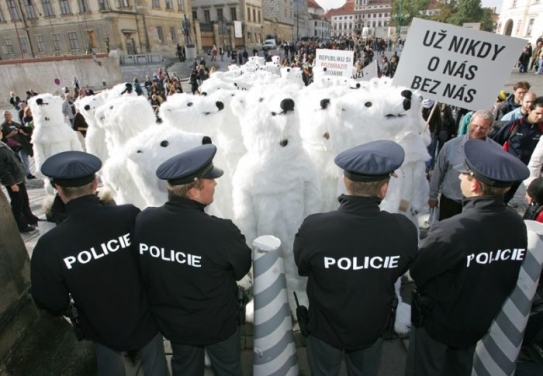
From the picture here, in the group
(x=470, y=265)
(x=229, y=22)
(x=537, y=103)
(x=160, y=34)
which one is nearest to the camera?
(x=470, y=265)

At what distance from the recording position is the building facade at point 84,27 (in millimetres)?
35156

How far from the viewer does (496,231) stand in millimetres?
2014

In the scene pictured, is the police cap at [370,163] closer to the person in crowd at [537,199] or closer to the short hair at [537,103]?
the person in crowd at [537,199]

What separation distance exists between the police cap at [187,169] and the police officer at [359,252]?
78cm

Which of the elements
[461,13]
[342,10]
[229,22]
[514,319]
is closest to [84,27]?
[229,22]

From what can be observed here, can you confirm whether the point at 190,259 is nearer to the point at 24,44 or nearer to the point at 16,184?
the point at 16,184

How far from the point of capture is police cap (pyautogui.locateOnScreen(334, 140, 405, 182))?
6.40 ft

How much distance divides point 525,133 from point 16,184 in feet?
27.1

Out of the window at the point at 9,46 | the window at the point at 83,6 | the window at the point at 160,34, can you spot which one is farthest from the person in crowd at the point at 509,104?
the window at the point at 9,46

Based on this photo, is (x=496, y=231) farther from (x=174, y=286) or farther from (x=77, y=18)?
(x=77, y=18)

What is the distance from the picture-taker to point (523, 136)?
4.86 meters

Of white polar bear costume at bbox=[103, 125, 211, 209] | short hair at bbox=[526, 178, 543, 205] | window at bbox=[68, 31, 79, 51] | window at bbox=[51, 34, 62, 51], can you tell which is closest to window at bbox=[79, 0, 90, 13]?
window at bbox=[68, 31, 79, 51]

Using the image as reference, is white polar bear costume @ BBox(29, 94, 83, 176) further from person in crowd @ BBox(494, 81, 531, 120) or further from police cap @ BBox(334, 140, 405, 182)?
person in crowd @ BBox(494, 81, 531, 120)

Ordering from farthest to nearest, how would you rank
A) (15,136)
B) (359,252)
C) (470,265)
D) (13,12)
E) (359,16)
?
(359,16) → (13,12) → (15,136) → (470,265) → (359,252)
